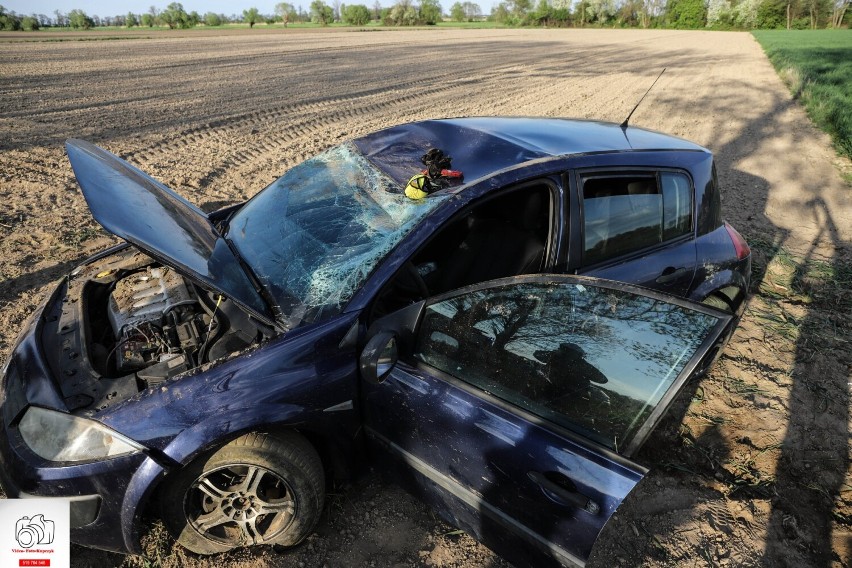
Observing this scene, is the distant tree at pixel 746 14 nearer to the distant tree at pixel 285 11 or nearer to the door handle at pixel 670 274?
the distant tree at pixel 285 11

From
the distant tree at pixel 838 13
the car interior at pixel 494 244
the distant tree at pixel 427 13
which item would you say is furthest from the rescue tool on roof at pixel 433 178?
the distant tree at pixel 838 13

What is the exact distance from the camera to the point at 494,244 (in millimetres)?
2990

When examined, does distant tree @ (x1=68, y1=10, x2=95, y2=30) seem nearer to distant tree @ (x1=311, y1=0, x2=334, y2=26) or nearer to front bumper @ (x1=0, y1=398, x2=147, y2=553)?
distant tree @ (x1=311, y1=0, x2=334, y2=26)

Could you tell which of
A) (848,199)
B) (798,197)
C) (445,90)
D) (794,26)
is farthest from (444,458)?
(794,26)

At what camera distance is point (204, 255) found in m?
2.34

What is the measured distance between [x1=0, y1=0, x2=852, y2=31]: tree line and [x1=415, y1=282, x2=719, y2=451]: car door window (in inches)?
3142

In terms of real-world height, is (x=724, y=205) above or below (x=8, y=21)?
below

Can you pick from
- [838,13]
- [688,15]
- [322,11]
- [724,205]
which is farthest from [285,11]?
[724,205]

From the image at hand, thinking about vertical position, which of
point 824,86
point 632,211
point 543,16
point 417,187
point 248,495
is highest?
point 543,16

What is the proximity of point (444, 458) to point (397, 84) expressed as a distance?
14882mm

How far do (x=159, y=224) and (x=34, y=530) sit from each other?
136cm

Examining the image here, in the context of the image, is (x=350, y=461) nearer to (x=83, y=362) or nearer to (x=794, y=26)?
(x=83, y=362)

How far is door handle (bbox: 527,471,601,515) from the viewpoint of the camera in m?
1.69

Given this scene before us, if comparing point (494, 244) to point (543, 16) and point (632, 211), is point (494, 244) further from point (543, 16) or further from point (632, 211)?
point (543, 16)
